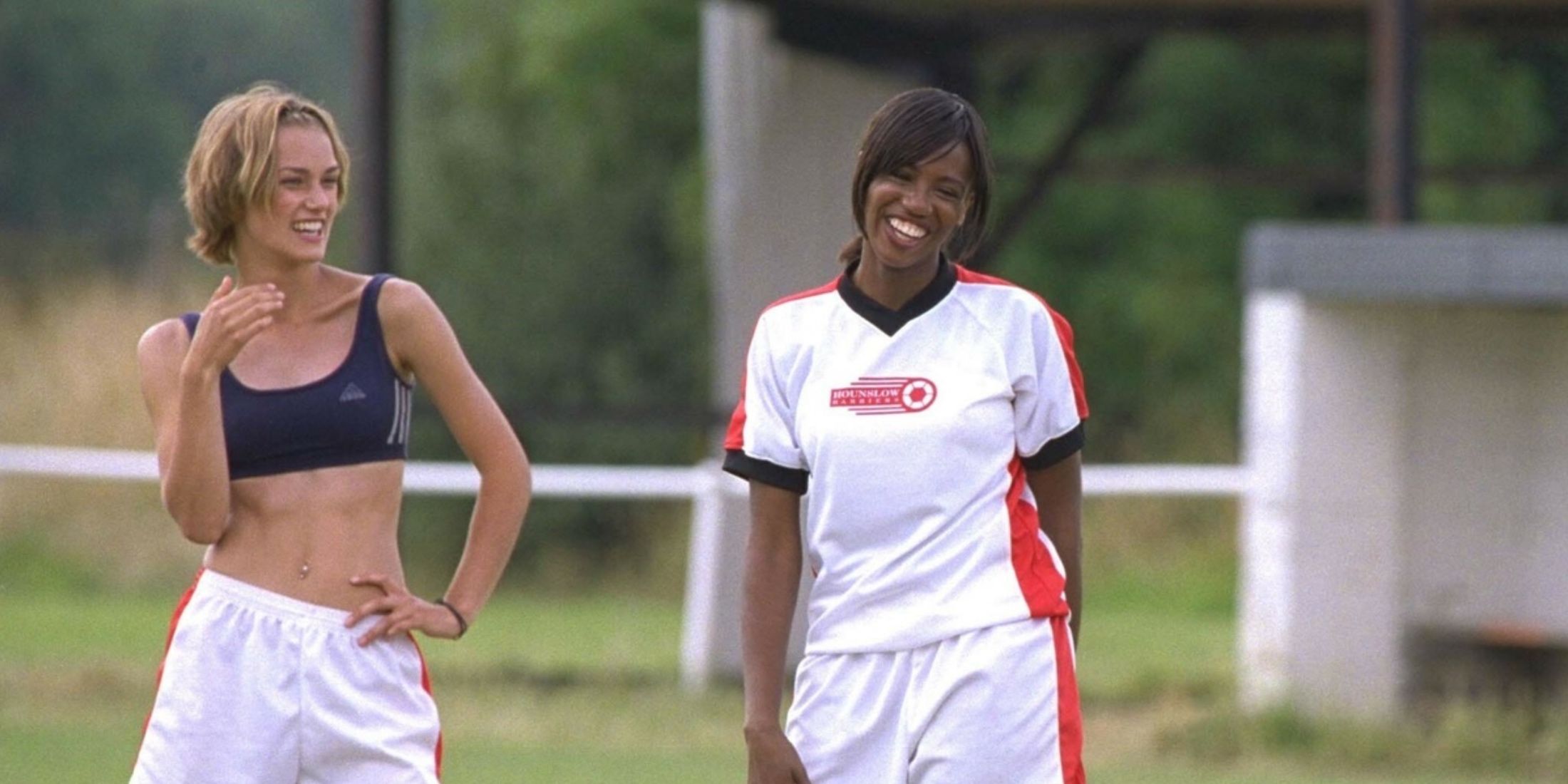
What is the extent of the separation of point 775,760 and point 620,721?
6.52m

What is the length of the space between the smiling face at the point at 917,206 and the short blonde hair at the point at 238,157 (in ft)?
2.97

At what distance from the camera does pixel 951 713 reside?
382 centimetres

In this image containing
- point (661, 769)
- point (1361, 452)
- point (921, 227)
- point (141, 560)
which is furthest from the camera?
point (141, 560)

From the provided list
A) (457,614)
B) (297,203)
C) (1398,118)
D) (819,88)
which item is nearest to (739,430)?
(457,614)

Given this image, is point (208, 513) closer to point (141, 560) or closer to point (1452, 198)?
point (141, 560)

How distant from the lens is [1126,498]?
18.7 m

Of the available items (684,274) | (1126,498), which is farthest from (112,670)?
(684,274)

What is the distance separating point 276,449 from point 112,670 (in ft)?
24.6

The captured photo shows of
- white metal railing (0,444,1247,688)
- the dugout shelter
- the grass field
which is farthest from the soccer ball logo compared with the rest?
the dugout shelter

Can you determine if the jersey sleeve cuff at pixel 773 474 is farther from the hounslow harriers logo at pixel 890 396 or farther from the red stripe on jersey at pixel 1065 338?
the red stripe on jersey at pixel 1065 338

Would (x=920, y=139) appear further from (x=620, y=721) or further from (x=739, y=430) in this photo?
(x=620, y=721)

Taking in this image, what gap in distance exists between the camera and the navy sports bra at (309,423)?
4.07 metres

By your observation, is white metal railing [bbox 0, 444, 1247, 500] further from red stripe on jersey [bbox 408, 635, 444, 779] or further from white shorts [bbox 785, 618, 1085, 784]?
white shorts [bbox 785, 618, 1085, 784]

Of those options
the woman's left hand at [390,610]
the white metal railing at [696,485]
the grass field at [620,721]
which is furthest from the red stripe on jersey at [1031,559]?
the white metal railing at [696,485]
